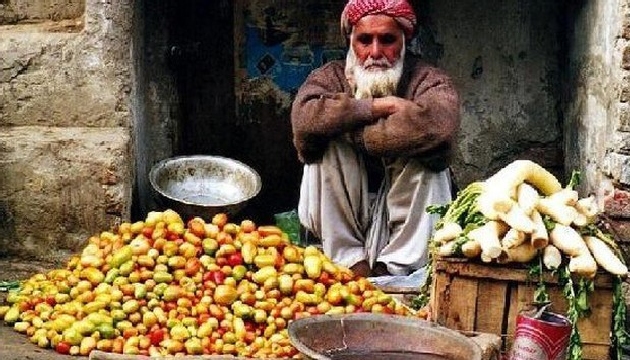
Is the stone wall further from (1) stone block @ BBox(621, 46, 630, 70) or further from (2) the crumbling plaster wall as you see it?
(2) the crumbling plaster wall

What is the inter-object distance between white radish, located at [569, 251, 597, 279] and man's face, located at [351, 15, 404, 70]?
1.95 metres

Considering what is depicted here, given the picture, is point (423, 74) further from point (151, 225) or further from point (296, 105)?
point (151, 225)

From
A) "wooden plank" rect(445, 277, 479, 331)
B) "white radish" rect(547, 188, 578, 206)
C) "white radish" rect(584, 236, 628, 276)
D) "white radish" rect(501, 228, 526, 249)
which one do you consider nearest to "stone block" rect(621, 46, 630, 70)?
"white radish" rect(547, 188, 578, 206)

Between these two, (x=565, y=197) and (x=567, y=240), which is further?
(x=565, y=197)

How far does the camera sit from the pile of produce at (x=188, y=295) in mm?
3918

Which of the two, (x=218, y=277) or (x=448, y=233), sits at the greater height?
(x=448, y=233)

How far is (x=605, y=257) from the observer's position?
3715 mm

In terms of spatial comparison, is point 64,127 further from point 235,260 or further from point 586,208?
point 586,208

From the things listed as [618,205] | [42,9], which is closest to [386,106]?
[618,205]

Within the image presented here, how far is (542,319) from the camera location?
3477 mm

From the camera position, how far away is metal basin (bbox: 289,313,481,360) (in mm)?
3453

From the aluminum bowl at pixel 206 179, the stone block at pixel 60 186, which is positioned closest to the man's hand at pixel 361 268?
the aluminum bowl at pixel 206 179

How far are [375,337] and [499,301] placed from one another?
54cm

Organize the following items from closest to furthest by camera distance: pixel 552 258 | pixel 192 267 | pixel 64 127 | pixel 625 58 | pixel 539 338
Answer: pixel 539 338 < pixel 552 258 < pixel 192 267 < pixel 625 58 < pixel 64 127
